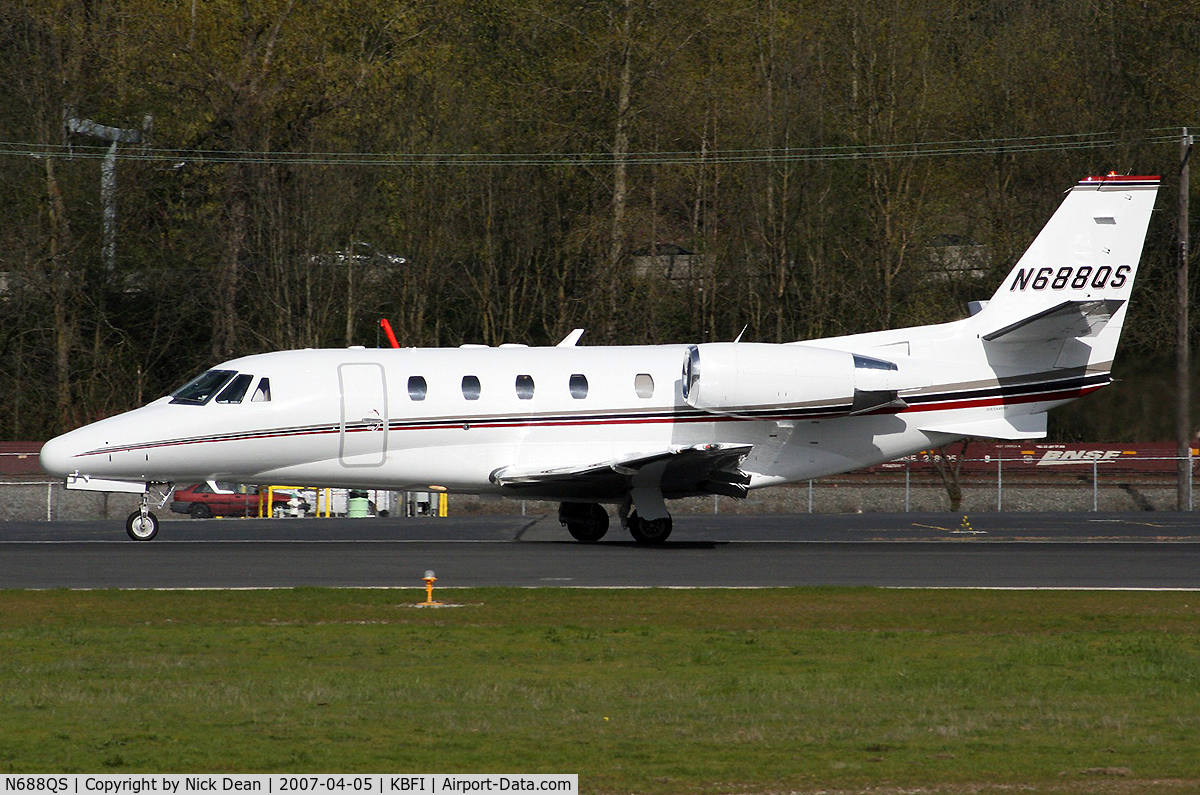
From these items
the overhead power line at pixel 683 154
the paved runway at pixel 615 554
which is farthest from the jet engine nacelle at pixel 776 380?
the overhead power line at pixel 683 154

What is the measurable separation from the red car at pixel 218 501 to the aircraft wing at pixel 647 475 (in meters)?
15.1

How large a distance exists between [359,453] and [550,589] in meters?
6.46

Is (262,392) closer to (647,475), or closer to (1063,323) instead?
(647,475)

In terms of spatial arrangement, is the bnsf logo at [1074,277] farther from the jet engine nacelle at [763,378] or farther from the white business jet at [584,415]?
the jet engine nacelle at [763,378]

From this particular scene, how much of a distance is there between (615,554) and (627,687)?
10.2m

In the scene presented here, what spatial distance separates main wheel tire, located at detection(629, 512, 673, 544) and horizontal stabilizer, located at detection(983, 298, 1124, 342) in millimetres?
6006

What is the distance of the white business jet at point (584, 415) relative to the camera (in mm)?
20984

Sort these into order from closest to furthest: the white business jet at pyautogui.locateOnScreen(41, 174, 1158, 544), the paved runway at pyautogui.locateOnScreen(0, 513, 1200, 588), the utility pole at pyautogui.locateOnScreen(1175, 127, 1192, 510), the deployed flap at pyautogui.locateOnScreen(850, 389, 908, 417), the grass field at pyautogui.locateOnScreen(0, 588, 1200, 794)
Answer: the grass field at pyautogui.locateOnScreen(0, 588, 1200, 794)
the paved runway at pyautogui.locateOnScreen(0, 513, 1200, 588)
the white business jet at pyautogui.locateOnScreen(41, 174, 1158, 544)
the deployed flap at pyautogui.locateOnScreen(850, 389, 908, 417)
the utility pole at pyautogui.locateOnScreen(1175, 127, 1192, 510)

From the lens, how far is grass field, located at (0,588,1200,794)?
774 cm

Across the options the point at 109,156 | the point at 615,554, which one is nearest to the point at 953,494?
the point at 615,554

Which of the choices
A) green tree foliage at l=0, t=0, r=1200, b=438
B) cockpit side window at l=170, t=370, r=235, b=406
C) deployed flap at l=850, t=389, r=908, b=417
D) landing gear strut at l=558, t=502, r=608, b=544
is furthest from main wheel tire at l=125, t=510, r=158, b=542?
green tree foliage at l=0, t=0, r=1200, b=438

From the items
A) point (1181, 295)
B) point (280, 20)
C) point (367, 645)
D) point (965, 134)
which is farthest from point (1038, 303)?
point (280, 20)

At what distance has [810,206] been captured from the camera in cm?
3994

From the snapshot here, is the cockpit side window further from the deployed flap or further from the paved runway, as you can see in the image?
the deployed flap
